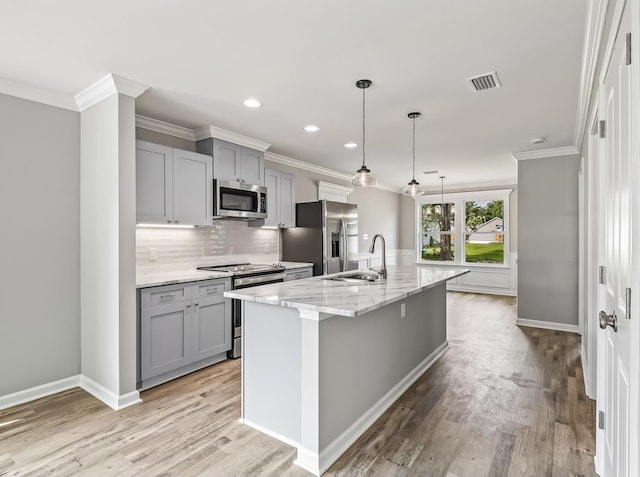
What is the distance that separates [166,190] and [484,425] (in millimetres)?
3233

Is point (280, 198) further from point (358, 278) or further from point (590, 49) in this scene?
point (590, 49)

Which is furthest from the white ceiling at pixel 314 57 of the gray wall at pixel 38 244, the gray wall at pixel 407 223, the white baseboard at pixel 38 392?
the gray wall at pixel 407 223

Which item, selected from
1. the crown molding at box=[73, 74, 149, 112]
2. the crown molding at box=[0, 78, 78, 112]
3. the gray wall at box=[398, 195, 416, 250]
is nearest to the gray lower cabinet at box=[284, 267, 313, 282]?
the crown molding at box=[73, 74, 149, 112]

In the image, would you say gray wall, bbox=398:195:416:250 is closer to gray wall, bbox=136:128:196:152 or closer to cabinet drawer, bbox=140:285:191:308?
gray wall, bbox=136:128:196:152

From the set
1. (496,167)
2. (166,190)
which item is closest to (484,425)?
(166,190)

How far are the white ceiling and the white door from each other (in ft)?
2.41

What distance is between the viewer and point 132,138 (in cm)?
289

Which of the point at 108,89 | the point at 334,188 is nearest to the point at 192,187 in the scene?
the point at 108,89

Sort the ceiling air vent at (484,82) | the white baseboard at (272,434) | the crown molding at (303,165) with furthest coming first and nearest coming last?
the crown molding at (303,165)
the ceiling air vent at (484,82)
the white baseboard at (272,434)

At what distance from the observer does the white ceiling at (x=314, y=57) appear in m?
1.95

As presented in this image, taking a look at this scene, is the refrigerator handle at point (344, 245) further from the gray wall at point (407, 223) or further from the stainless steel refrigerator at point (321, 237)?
the gray wall at point (407, 223)

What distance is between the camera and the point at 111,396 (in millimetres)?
2791

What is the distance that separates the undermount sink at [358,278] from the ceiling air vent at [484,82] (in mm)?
1681

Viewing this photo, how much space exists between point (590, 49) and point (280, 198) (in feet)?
11.6
